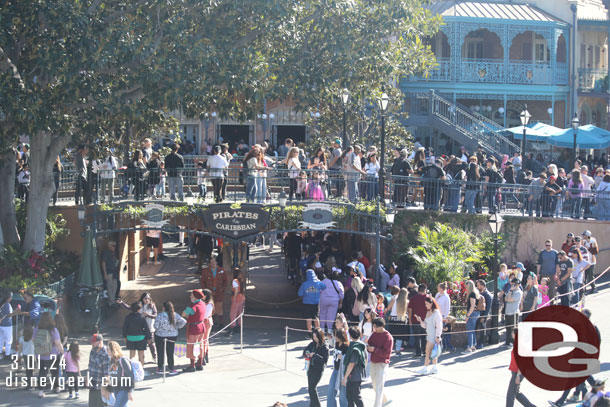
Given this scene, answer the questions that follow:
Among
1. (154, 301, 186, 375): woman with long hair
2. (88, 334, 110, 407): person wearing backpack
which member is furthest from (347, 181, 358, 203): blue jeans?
(88, 334, 110, 407): person wearing backpack

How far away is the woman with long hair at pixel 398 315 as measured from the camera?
1808 centimetres

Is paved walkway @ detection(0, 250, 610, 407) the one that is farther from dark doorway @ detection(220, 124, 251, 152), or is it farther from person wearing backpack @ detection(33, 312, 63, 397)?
dark doorway @ detection(220, 124, 251, 152)

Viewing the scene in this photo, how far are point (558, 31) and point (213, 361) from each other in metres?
26.3

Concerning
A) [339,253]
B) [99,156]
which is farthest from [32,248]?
[339,253]

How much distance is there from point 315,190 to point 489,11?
19148mm

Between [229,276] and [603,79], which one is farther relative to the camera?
[603,79]

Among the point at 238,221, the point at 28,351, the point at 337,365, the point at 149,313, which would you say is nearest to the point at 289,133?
the point at 238,221

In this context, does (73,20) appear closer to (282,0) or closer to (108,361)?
(282,0)

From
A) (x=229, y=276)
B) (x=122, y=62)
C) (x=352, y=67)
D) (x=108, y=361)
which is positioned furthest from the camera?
(x=229, y=276)

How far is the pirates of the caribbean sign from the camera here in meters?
21.7

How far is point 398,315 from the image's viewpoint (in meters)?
18.2

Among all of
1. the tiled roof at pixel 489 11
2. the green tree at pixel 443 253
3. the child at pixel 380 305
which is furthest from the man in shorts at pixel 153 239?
the tiled roof at pixel 489 11

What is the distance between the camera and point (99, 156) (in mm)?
23172

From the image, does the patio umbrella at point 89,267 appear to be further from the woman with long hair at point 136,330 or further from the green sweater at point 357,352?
the green sweater at point 357,352
